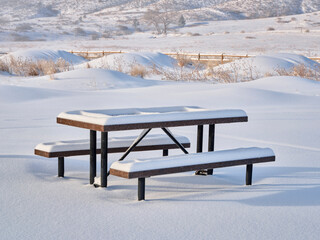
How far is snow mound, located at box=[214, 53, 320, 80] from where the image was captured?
1730 cm

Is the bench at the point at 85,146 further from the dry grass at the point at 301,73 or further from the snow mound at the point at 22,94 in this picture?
the dry grass at the point at 301,73

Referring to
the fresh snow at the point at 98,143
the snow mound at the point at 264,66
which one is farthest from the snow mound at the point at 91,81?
the fresh snow at the point at 98,143

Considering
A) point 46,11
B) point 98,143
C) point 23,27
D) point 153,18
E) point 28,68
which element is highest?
point 46,11

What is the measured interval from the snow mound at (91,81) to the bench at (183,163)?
30.9 ft

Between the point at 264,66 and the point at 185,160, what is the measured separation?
14.5 meters

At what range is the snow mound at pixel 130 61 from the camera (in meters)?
19.8

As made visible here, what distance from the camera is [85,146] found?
4.64 meters

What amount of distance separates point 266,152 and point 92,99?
6756mm

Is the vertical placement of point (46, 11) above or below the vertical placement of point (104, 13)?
above

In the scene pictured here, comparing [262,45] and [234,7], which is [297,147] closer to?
[262,45]

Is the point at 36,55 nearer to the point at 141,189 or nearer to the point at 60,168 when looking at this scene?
the point at 60,168

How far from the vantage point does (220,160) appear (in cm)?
420

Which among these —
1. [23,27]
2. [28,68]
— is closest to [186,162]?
A: [28,68]

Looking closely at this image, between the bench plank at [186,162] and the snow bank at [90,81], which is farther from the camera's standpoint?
the snow bank at [90,81]
